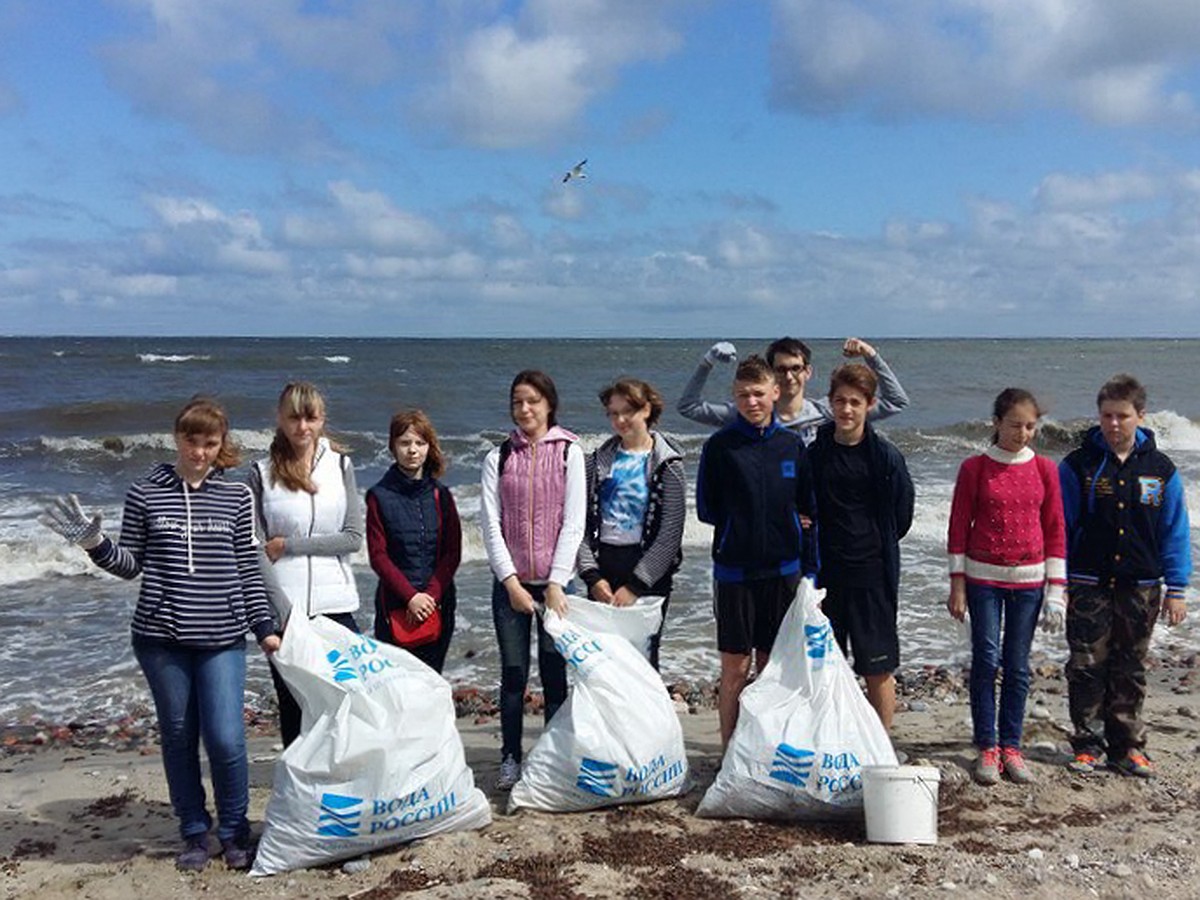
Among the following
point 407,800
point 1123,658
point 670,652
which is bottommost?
point 670,652

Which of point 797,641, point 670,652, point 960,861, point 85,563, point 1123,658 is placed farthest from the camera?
point 85,563

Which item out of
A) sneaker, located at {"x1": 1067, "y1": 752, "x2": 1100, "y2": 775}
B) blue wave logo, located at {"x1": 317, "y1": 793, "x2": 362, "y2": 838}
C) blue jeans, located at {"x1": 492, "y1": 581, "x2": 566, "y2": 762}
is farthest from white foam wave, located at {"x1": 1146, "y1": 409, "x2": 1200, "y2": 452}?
blue wave logo, located at {"x1": 317, "y1": 793, "x2": 362, "y2": 838}

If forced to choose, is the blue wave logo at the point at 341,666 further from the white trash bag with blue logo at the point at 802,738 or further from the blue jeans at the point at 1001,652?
the blue jeans at the point at 1001,652

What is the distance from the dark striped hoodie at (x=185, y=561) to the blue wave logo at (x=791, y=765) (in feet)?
6.75

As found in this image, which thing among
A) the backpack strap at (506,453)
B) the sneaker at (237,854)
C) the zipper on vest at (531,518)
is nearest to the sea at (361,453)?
the sneaker at (237,854)

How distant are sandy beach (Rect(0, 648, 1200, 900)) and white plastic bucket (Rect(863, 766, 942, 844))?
2.0 inches

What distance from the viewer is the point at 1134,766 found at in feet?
15.2

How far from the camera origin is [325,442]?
4.27m

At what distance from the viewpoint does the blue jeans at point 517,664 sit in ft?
14.4

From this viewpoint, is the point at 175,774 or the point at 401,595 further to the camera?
the point at 401,595

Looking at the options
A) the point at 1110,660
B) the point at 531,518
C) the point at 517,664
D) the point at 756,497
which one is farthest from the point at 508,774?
the point at 1110,660

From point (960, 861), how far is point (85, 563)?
9364 mm

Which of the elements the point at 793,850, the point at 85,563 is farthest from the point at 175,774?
the point at 85,563

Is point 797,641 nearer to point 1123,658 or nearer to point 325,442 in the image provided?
point 1123,658
